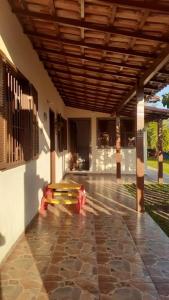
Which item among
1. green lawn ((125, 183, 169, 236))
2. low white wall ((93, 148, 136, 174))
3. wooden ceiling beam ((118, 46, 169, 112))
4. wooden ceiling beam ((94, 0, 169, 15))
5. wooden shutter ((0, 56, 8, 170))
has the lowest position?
green lawn ((125, 183, 169, 236))

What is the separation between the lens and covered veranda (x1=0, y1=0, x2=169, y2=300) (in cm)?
370

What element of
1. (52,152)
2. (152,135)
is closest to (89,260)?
(52,152)

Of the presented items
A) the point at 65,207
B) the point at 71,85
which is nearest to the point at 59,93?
the point at 71,85

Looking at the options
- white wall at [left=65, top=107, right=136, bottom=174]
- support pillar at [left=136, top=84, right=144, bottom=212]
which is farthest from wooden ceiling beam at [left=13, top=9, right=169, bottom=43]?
white wall at [left=65, top=107, right=136, bottom=174]

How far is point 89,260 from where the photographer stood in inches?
174

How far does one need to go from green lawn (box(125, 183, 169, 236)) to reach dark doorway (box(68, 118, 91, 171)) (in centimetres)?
696

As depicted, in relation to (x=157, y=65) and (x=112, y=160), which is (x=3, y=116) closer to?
(x=157, y=65)

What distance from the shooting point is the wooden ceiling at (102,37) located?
4.16 meters

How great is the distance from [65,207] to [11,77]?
401cm

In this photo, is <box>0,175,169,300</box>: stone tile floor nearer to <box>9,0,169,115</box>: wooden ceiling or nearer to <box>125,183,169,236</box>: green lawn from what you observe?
<box>125,183,169,236</box>: green lawn

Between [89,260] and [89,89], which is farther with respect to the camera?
[89,89]

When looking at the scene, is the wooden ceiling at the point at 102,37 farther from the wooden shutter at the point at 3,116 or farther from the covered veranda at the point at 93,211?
the wooden shutter at the point at 3,116

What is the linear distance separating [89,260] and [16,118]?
224 centimetres

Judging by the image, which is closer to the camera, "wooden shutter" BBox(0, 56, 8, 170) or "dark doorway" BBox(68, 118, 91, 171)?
"wooden shutter" BBox(0, 56, 8, 170)
